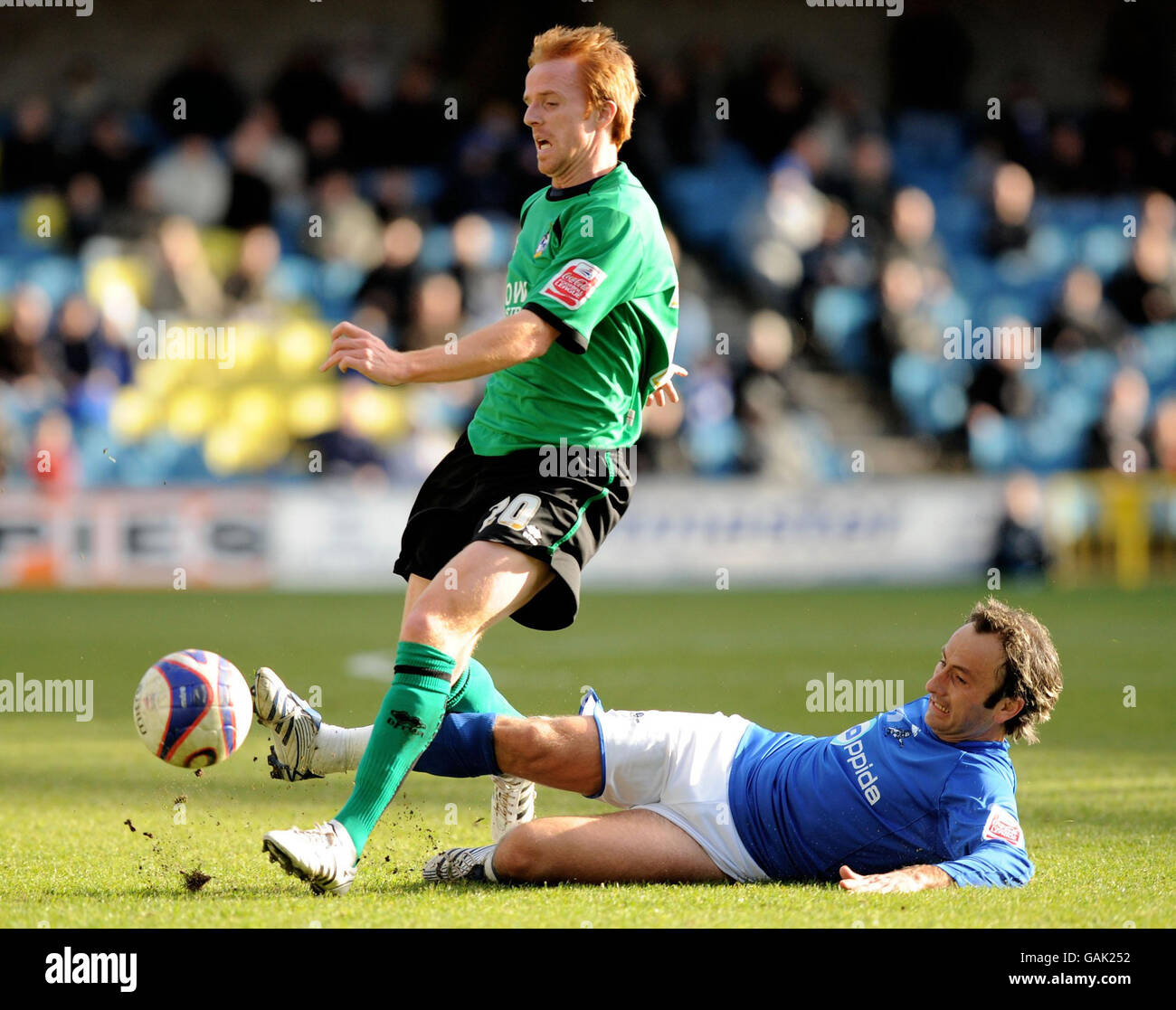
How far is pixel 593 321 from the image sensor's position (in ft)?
13.7

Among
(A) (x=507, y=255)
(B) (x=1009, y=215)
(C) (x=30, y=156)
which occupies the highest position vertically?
(C) (x=30, y=156)

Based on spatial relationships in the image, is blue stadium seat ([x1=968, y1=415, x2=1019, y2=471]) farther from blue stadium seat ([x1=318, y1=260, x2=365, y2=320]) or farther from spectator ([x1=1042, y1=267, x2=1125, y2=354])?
blue stadium seat ([x1=318, y1=260, x2=365, y2=320])

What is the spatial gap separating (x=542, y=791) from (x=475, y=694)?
1.54 metres

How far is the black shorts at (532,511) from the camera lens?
4.25 metres

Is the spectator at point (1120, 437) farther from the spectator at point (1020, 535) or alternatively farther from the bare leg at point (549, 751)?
the bare leg at point (549, 751)

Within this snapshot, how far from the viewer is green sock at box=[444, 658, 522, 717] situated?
176 inches

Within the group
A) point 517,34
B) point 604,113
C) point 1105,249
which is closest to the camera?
point 604,113

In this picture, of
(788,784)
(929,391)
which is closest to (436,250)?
(929,391)

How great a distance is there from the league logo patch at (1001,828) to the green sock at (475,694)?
130cm

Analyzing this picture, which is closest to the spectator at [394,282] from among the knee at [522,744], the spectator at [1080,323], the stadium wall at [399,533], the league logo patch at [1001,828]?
the stadium wall at [399,533]

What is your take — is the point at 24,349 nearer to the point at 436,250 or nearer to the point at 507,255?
the point at 436,250

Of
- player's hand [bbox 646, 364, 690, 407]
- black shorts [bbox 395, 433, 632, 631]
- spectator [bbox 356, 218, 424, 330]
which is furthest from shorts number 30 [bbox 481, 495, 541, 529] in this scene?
spectator [bbox 356, 218, 424, 330]

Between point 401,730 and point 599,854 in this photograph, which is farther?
point 599,854
